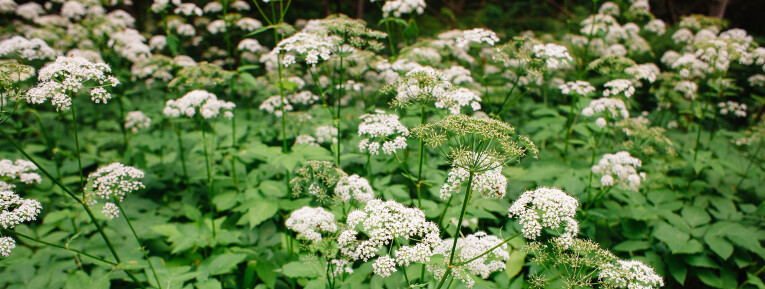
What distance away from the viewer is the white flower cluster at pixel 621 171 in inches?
156

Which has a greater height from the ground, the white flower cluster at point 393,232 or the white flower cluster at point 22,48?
the white flower cluster at point 22,48

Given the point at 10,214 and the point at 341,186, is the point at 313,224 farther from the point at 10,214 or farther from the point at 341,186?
the point at 10,214

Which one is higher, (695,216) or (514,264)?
(695,216)

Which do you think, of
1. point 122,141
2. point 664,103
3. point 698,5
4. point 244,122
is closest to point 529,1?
point 698,5

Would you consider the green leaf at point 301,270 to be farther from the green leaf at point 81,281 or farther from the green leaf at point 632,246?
the green leaf at point 632,246

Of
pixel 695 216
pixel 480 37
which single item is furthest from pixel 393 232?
pixel 695 216

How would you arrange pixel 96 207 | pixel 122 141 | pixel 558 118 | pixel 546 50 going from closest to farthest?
pixel 96 207 → pixel 546 50 → pixel 558 118 → pixel 122 141

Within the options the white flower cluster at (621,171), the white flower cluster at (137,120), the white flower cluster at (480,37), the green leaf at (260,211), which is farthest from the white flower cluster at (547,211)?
the white flower cluster at (137,120)

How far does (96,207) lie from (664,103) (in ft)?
24.9

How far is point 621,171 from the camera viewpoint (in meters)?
3.96

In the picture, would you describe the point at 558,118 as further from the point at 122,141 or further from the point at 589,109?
the point at 122,141

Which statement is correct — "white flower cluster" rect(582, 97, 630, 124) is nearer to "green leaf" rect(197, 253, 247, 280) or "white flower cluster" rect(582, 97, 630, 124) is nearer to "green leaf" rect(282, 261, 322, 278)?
"green leaf" rect(282, 261, 322, 278)

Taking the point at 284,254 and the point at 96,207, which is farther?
the point at 284,254

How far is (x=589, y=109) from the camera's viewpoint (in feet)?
15.7
